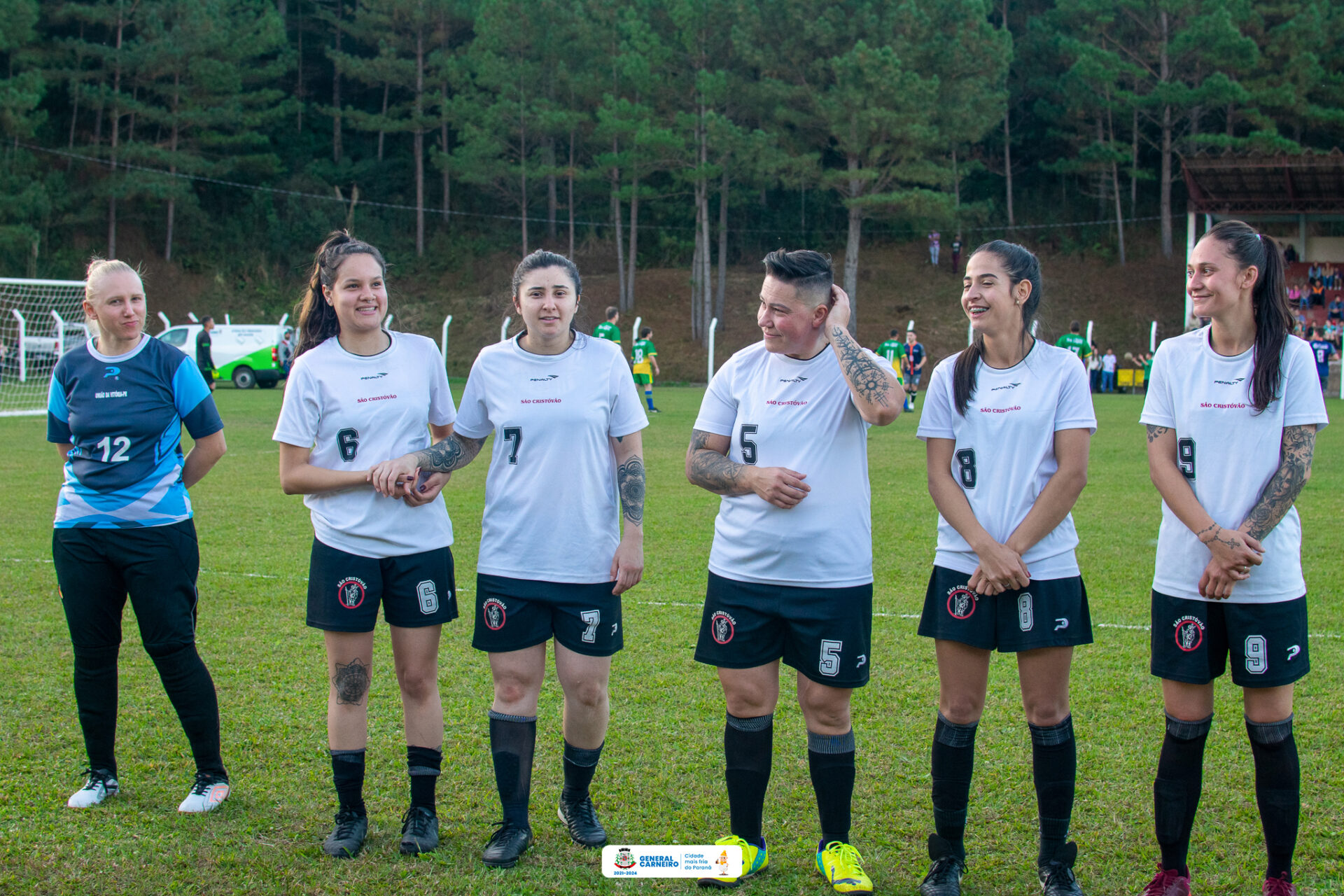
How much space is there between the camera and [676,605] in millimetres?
6242

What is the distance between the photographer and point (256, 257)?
1660 inches

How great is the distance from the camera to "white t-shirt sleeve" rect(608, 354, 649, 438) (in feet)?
11.4

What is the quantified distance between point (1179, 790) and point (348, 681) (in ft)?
8.05

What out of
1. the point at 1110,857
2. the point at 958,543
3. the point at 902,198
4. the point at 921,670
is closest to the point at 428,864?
the point at 958,543

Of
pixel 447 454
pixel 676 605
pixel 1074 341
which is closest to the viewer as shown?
pixel 447 454

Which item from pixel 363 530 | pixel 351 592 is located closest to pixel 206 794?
pixel 351 592

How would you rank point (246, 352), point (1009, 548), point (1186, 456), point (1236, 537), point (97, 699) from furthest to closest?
point (246, 352) < point (97, 699) < point (1186, 456) < point (1009, 548) < point (1236, 537)

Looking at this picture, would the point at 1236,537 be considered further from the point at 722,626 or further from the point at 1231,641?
the point at 722,626

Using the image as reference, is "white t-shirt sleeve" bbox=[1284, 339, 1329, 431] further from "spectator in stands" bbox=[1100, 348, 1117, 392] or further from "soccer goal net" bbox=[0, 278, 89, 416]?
"spectator in stands" bbox=[1100, 348, 1117, 392]

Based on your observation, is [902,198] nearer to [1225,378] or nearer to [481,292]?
[481,292]

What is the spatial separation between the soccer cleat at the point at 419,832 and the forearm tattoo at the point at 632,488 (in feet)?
3.60

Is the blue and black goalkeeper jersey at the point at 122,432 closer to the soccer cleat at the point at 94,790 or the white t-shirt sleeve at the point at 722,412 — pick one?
the soccer cleat at the point at 94,790

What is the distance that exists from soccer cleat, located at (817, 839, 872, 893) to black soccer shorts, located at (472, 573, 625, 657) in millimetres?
855

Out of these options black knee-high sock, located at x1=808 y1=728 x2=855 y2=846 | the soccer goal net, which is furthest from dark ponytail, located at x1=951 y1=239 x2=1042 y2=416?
the soccer goal net
